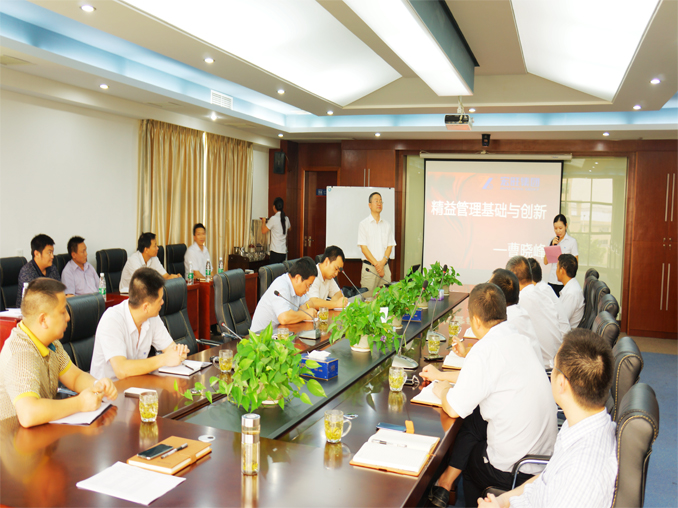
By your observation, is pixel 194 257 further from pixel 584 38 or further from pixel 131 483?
pixel 131 483

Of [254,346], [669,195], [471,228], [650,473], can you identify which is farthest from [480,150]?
[254,346]

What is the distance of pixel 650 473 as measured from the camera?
11.6 feet

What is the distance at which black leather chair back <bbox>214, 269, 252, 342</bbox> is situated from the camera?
404 centimetres

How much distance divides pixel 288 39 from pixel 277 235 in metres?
4.80

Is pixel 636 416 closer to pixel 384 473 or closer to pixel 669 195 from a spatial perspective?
pixel 384 473

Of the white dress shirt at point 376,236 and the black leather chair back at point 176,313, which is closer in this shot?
the black leather chair back at point 176,313

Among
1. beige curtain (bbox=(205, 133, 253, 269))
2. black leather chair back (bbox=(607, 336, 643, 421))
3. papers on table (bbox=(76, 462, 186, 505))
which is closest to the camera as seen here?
papers on table (bbox=(76, 462, 186, 505))

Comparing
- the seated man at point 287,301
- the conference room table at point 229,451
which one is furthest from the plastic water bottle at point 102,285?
the conference room table at point 229,451

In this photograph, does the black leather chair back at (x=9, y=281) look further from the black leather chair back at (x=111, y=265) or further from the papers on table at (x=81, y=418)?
the papers on table at (x=81, y=418)

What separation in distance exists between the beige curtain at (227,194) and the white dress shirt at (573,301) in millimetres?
5114

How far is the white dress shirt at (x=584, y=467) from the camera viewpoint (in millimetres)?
1524

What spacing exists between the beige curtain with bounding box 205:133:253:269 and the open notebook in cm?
647

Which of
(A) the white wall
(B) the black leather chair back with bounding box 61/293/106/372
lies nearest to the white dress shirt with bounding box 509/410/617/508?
(B) the black leather chair back with bounding box 61/293/106/372

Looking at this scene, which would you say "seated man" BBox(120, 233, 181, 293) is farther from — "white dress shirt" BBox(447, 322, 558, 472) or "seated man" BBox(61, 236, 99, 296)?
"white dress shirt" BBox(447, 322, 558, 472)
